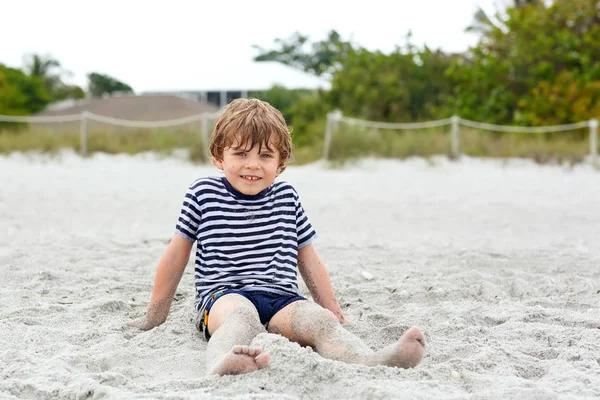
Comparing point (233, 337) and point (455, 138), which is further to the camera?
point (455, 138)

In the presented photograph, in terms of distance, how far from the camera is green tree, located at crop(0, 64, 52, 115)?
2503 cm

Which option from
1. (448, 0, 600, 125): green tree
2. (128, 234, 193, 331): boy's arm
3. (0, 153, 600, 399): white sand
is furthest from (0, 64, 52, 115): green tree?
(128, 234, 193, 331): boy's arm

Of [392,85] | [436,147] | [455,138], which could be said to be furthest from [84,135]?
[392,85]

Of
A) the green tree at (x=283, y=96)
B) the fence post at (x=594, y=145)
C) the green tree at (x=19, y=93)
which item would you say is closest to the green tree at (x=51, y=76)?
the green tree at (x=19, y=93)

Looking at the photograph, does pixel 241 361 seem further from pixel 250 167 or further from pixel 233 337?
pixel 250 167

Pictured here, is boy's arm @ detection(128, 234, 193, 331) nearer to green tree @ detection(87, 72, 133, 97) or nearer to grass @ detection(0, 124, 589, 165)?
grass @ detection(0, 124, 589, 165)

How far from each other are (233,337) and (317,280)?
0.68 metres

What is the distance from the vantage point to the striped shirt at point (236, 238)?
8.73 ft

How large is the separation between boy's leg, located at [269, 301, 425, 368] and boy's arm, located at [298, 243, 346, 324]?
0.32m

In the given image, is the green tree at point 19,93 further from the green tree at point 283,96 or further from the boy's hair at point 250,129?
the boy's hair at point 250,129

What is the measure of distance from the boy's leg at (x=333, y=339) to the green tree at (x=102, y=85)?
41.0 m

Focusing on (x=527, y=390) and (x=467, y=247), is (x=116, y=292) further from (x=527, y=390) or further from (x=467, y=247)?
(x=467, y=247)

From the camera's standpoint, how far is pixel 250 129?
8.52ft

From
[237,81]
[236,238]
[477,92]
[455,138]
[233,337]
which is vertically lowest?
[233,337]
